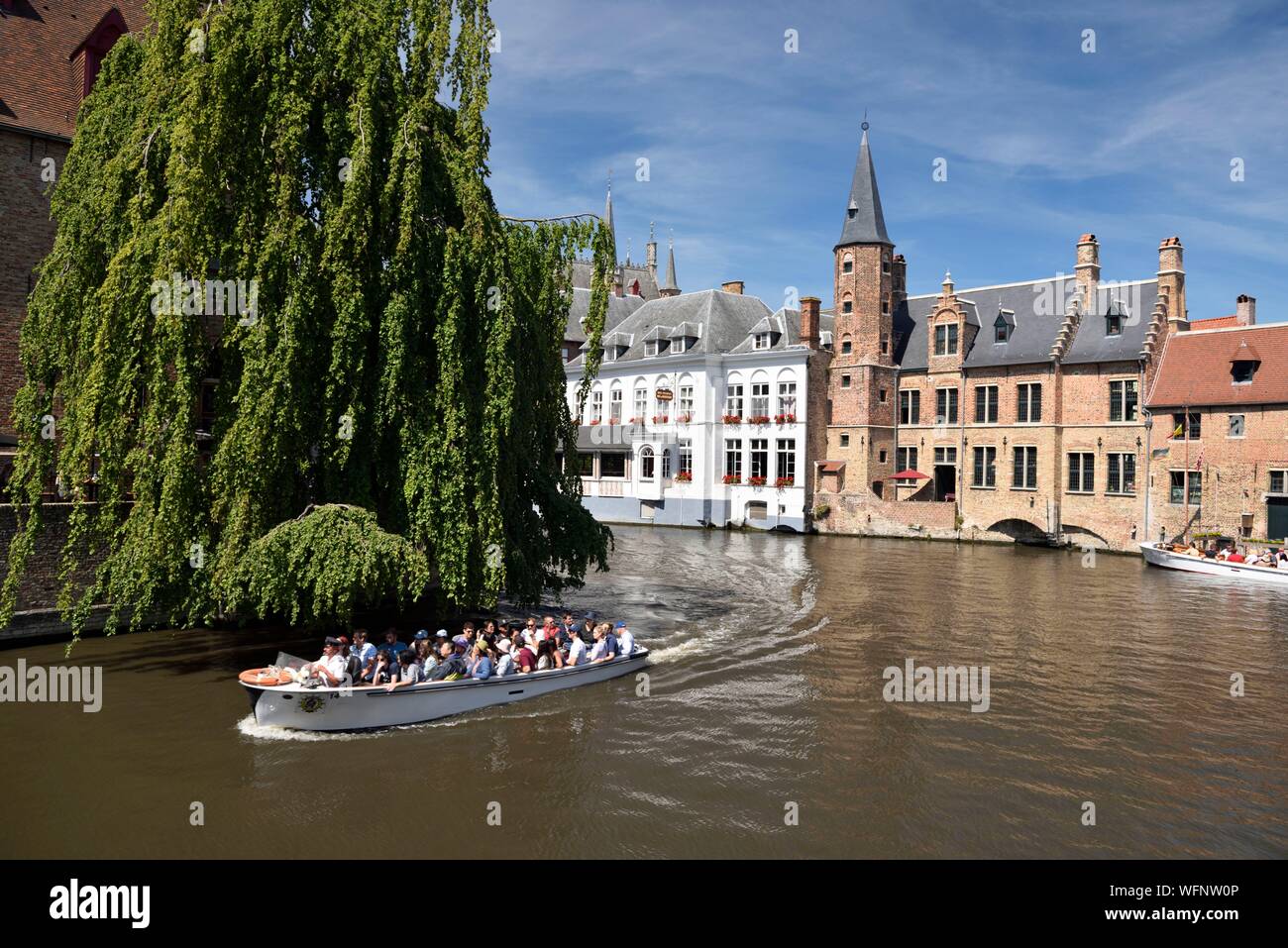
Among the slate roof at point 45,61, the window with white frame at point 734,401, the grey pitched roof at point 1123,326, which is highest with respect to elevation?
the slate roof at point 45,61

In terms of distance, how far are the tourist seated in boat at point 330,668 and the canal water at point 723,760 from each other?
0.94m

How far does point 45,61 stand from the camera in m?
22.5

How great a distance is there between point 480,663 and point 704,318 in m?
36.4

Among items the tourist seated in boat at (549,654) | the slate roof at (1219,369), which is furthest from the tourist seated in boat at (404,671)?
the slate roof at (1219,369)

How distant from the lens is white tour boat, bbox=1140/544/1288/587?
30.6 m

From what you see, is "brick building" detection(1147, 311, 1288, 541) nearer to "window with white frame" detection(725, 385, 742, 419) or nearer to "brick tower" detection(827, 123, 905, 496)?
"brick tower" detection(827, 123, 905, 496)

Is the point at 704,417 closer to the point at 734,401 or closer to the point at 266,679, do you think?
the point at 734,401

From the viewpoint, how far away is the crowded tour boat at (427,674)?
14.1 metres

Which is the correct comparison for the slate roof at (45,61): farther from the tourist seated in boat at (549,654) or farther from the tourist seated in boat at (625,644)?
the tourist seated in boat at (625,644)

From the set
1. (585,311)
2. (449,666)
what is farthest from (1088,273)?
(449,666)
